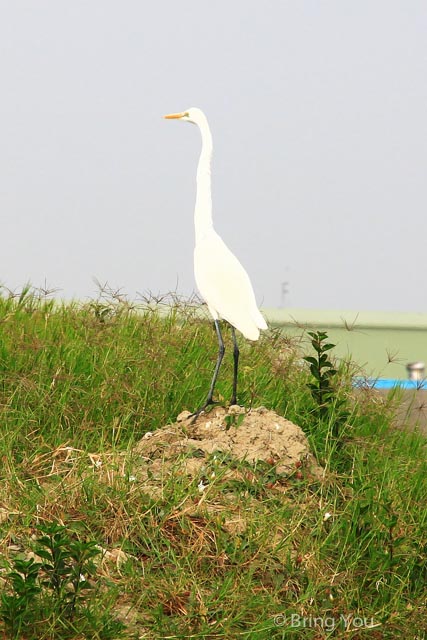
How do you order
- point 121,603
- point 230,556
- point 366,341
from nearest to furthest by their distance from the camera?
1. point 121,603
2. point 230,556
3. point 366,341

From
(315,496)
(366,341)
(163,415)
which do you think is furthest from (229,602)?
(366,341)

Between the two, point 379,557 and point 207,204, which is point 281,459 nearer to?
point 379,557

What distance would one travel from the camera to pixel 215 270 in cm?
541

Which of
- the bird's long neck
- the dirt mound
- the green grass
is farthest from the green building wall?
the dirt mound

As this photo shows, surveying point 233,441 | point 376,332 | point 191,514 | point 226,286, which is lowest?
point 191,514

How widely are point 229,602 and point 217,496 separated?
0.72 m

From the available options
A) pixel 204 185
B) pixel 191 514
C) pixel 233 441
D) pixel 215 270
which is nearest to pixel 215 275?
pixel 215 270

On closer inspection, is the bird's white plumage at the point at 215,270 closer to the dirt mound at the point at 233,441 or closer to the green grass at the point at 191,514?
the dirt mound at the point at 233,441

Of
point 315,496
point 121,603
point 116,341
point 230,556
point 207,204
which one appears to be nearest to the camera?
point 121,603

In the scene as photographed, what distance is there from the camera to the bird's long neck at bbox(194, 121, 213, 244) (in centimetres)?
549

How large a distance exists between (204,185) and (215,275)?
54cm

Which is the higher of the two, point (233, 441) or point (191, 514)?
point (233, 441)

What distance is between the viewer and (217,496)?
4602 millimetres

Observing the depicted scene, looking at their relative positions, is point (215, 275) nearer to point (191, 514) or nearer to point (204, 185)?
point (204, 185)
